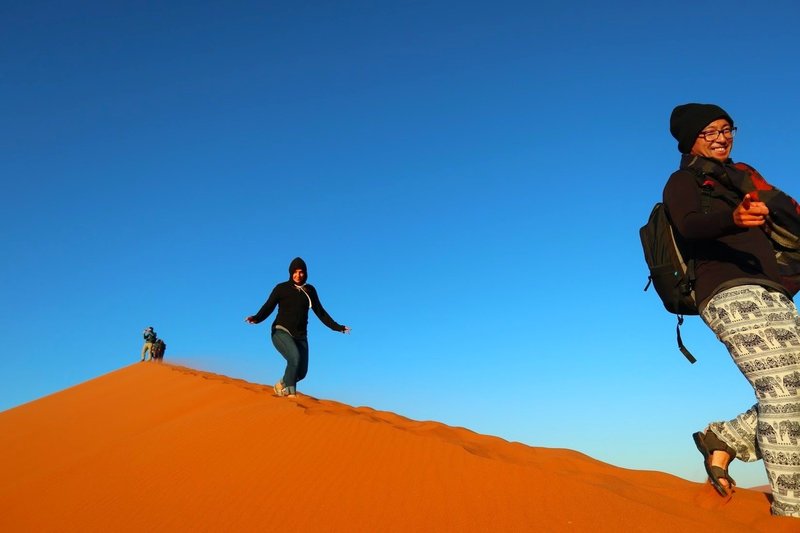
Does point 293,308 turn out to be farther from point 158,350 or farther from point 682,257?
point 158,350

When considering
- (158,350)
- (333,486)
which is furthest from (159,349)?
(333,486)

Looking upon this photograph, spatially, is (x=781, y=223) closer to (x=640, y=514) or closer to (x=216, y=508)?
(x=640, y=514)

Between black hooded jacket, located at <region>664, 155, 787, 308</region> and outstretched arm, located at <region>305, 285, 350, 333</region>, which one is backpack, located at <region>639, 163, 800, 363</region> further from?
outstretched arm, located at <region>305, 285, 350, 333</region>

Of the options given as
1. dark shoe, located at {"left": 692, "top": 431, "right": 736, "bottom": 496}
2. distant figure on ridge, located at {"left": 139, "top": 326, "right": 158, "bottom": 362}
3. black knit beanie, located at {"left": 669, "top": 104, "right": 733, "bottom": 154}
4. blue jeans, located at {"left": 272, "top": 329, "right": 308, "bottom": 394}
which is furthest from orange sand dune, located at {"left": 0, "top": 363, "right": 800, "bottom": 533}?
distant figure on ridge, located at {"left": 139, "top": 326, "right": 158, "bottom": 362}

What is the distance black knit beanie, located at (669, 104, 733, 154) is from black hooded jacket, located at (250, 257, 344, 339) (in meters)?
6.59

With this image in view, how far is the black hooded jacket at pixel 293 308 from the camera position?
32.0 ft

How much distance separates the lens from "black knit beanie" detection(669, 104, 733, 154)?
4.06 m

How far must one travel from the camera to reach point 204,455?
6.71 metres

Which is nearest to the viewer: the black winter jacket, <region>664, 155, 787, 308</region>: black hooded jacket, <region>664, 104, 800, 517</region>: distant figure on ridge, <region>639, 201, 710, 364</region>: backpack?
<region>664, 104, 800, 517</region>: distant figure on ridge

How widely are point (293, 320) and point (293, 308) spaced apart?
193mm

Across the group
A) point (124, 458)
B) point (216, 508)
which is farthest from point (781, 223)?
point (124, 458)

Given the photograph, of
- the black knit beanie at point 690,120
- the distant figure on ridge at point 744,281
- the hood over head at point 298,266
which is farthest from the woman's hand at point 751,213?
the hood over head at point 298,266

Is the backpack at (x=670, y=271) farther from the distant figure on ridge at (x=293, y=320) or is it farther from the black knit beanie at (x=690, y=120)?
the distant figure on ridge at (x=293, y=320)

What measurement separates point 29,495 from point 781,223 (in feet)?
24.1
